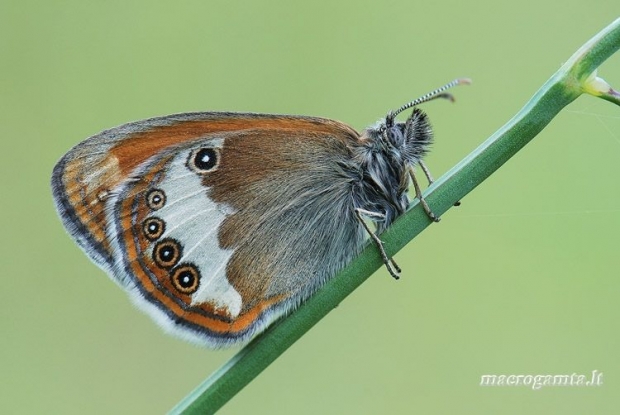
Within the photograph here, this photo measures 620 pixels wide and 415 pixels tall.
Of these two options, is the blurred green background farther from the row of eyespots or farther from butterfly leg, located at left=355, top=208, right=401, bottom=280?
the row of eyespots

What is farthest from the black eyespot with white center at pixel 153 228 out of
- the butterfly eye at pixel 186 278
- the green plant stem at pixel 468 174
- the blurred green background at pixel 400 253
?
the blurred green background at pixel 400 253

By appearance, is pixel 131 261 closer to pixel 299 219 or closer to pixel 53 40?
pixel 299 219

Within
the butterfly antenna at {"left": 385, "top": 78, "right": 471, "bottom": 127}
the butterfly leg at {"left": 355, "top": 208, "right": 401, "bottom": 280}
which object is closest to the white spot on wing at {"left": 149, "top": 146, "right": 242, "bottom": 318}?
the butterfly leg at {"left": 355, "top": 208, "right": 401, "bottom": 280}

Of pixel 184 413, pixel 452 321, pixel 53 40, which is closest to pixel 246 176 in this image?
pixel 184 413

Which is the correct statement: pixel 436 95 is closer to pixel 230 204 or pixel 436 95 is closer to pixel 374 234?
pixel 374 234

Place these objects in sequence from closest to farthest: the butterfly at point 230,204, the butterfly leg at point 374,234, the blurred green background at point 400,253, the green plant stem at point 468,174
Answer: the green plant stem at point 468,174
the butterfly leg at point 374,234
the butterfly at point 230,204
the blurred green background at point 400,253

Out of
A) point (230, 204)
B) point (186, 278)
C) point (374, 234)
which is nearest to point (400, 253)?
point (230, 204)

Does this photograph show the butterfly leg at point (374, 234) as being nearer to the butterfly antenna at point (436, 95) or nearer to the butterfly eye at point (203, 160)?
the butterfly antenna at point (436, 95)
